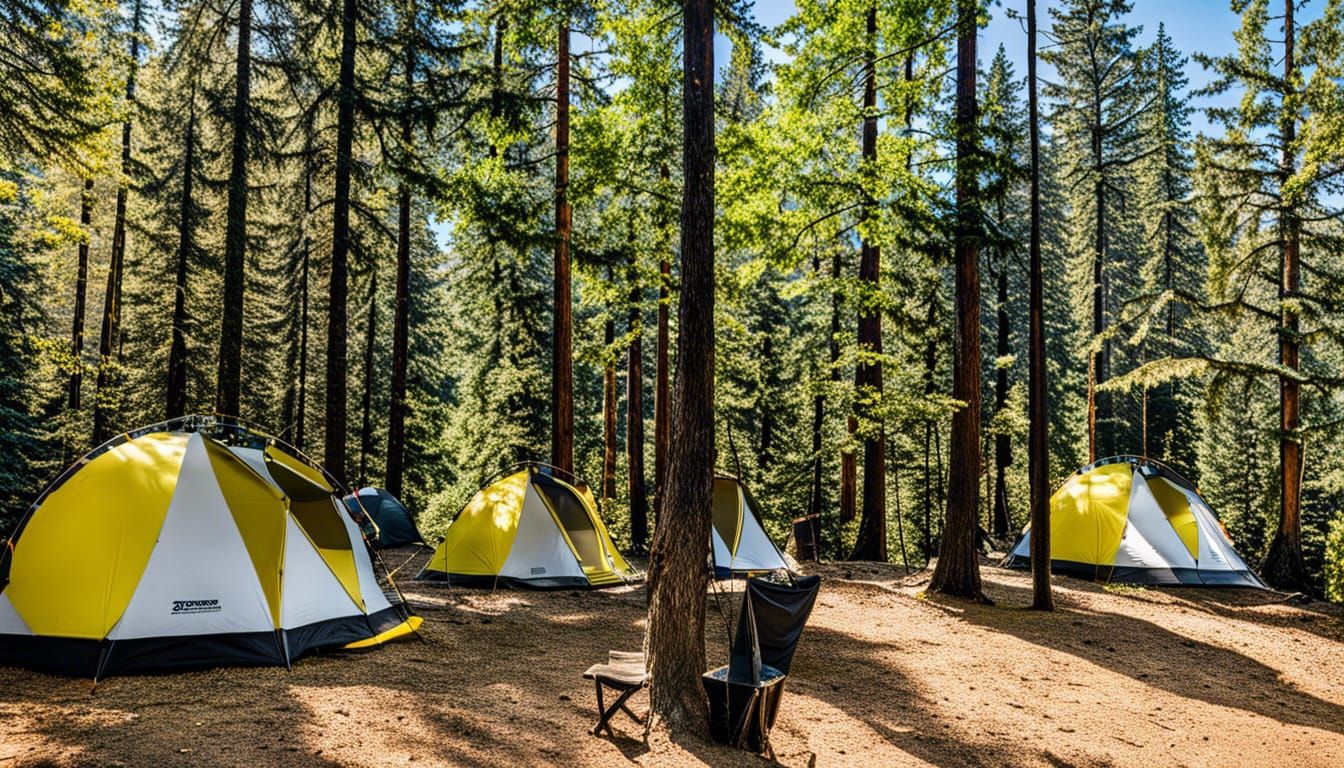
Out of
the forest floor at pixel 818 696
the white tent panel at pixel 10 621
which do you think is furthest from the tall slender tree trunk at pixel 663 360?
the white tent panel at pixel 10 621

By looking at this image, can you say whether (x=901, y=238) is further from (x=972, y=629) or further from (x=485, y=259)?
(x=485, y=259)

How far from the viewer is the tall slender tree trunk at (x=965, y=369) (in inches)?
412

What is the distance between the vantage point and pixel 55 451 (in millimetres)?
19312

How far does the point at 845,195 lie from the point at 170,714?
10.1 m

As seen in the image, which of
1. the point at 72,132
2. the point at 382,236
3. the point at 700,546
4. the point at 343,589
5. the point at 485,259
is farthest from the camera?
the point at 485,259

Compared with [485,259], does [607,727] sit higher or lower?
lower

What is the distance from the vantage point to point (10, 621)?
6.35 m

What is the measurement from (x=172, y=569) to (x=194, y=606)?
37 cm

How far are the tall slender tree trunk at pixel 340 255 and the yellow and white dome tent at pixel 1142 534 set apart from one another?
12.0m

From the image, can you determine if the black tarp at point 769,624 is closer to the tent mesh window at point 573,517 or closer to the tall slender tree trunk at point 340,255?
the tent mesh window at point 573,517

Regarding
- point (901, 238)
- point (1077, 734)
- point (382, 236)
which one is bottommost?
point (1077, 734)

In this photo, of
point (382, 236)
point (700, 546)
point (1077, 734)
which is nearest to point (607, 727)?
point (700, 546)

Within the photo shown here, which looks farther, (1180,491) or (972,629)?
(1180,491)

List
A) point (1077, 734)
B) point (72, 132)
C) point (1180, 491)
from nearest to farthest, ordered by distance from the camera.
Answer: point (1077, 734) < point (72, 132) < point (1180, 491)
